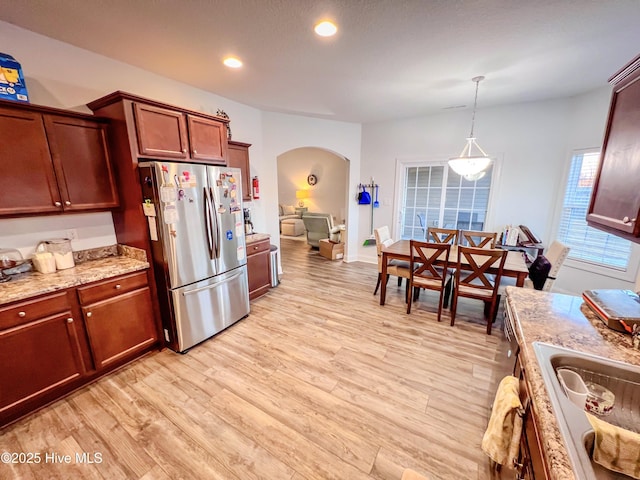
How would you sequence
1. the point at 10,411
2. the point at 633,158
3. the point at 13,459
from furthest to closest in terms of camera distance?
the point at 10,411 < the point at 13,459 < the point at 633,158

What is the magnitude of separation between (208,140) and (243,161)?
2.82ft

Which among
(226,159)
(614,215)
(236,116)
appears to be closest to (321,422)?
(614,215)

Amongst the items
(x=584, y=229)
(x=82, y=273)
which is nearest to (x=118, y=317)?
(x=82, y=273)

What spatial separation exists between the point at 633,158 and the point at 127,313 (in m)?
3.41

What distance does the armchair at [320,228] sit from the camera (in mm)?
5832

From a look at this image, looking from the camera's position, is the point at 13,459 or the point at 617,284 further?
the point at 617,284

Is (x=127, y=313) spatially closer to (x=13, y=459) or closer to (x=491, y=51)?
(x=13, y=459)

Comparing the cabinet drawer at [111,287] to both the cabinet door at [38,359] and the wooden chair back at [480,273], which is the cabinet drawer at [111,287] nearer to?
the cabinet door at [38,359]

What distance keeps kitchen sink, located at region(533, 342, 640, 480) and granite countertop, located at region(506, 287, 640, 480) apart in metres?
0.02

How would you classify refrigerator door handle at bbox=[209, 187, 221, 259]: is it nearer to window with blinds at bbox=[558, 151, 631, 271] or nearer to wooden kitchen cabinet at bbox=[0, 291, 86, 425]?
wooden kitchen cabinet at bbox=[0, 291, 86, 425]

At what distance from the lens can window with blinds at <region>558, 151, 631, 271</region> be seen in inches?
124

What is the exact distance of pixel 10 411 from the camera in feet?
5.60

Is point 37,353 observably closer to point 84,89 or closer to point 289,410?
point 289,410

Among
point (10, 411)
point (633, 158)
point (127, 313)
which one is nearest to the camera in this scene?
point (633, 158)
